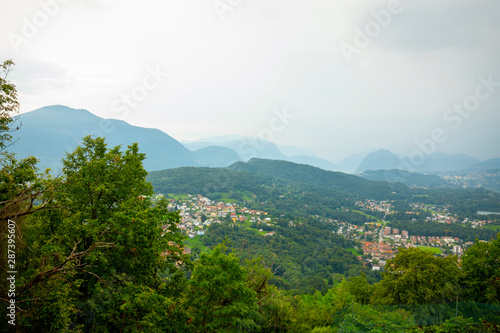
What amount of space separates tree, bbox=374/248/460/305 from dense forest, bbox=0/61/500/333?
66 mm

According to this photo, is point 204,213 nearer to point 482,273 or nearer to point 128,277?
point 482,273

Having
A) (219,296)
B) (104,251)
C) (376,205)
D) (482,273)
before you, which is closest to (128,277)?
(104,251)

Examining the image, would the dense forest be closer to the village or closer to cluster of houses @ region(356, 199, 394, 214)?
the village

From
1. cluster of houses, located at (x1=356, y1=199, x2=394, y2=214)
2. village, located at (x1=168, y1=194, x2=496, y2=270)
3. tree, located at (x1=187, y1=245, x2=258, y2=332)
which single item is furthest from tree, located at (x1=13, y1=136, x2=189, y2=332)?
cluster of houses, located at (x1=356, y1=199, x2=394, y2=214)

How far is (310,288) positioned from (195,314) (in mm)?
27347

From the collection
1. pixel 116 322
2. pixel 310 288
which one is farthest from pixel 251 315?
pixel 310 288

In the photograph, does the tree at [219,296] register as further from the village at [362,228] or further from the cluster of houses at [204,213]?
the cluster of houses at [204,213]

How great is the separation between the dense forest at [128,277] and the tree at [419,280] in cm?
7

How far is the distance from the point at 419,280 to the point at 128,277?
44.5 feet

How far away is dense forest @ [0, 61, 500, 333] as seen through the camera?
5.42m

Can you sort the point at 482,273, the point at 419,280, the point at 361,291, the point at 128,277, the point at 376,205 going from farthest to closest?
the point at 376,205 → the point at 361,291 → the point at 482,273 → the point at 419,280 → the point at 128,277

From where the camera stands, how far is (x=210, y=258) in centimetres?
906

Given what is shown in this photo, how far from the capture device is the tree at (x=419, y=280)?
12.6 metres

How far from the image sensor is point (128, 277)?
838 centimetres
